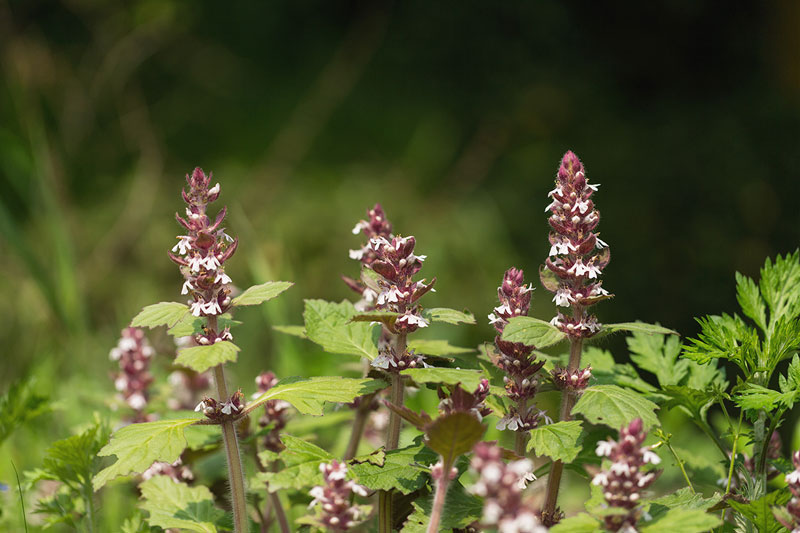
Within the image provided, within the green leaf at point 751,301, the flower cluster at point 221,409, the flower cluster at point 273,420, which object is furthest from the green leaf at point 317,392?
the green leaf at point 751,301

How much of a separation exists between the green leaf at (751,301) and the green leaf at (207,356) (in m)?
0.86

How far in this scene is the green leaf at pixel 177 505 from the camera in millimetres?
1288

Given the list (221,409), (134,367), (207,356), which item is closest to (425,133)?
(134,367)

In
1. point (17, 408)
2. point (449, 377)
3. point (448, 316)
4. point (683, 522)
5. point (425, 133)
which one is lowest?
point (683, 522)

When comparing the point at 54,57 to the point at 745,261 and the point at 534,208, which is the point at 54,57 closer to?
the point at 534,208

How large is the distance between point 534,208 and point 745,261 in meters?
1.36

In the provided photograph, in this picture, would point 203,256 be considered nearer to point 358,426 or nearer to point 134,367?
point 358,426

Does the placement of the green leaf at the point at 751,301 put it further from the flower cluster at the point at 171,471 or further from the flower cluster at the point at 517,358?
the flower cluster at the point at 171,471

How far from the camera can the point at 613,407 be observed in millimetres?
1128

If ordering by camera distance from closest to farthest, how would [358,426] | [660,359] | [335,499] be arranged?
[335,499] < [660,359] < [358,426]

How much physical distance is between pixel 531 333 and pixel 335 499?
36cm

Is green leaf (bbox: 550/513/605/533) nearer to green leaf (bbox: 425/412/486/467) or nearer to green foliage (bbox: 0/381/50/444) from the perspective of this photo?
green leaf (bbox: 425/412/486/467)

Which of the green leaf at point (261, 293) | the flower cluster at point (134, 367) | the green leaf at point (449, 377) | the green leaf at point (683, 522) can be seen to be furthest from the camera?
the flower cluster at point (134, 367)

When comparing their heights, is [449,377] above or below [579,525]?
above
